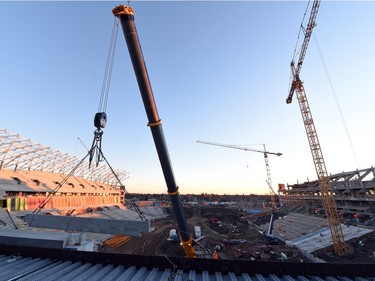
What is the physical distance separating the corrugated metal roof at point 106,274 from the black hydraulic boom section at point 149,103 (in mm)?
6896

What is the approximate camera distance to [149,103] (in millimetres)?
13039

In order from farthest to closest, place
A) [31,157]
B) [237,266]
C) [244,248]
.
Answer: [31,157], [244,248], [237,266]

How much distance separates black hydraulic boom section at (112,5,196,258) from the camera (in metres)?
12.0

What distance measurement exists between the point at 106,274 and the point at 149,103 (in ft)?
29.8

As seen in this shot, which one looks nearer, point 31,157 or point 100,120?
point 100,120

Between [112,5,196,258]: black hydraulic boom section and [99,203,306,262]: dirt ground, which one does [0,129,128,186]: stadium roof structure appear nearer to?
[99,203,306,262]: dirt ground

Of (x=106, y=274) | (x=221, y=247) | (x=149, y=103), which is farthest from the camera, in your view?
(x=221, y=247)

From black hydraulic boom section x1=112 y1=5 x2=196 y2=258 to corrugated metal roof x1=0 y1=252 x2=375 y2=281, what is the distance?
6896mm

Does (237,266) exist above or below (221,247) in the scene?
above

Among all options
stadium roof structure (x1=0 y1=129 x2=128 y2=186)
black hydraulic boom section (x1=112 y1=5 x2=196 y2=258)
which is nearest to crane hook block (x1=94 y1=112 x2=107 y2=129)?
black hydraulic boom section (x1=112 y1=5 x2=196 y2=258)

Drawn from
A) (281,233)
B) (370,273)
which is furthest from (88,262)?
(281,233)

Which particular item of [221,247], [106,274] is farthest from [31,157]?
[106,274]

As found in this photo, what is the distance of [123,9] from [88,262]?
12.8 meters

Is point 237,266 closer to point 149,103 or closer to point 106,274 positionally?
point 106,274
